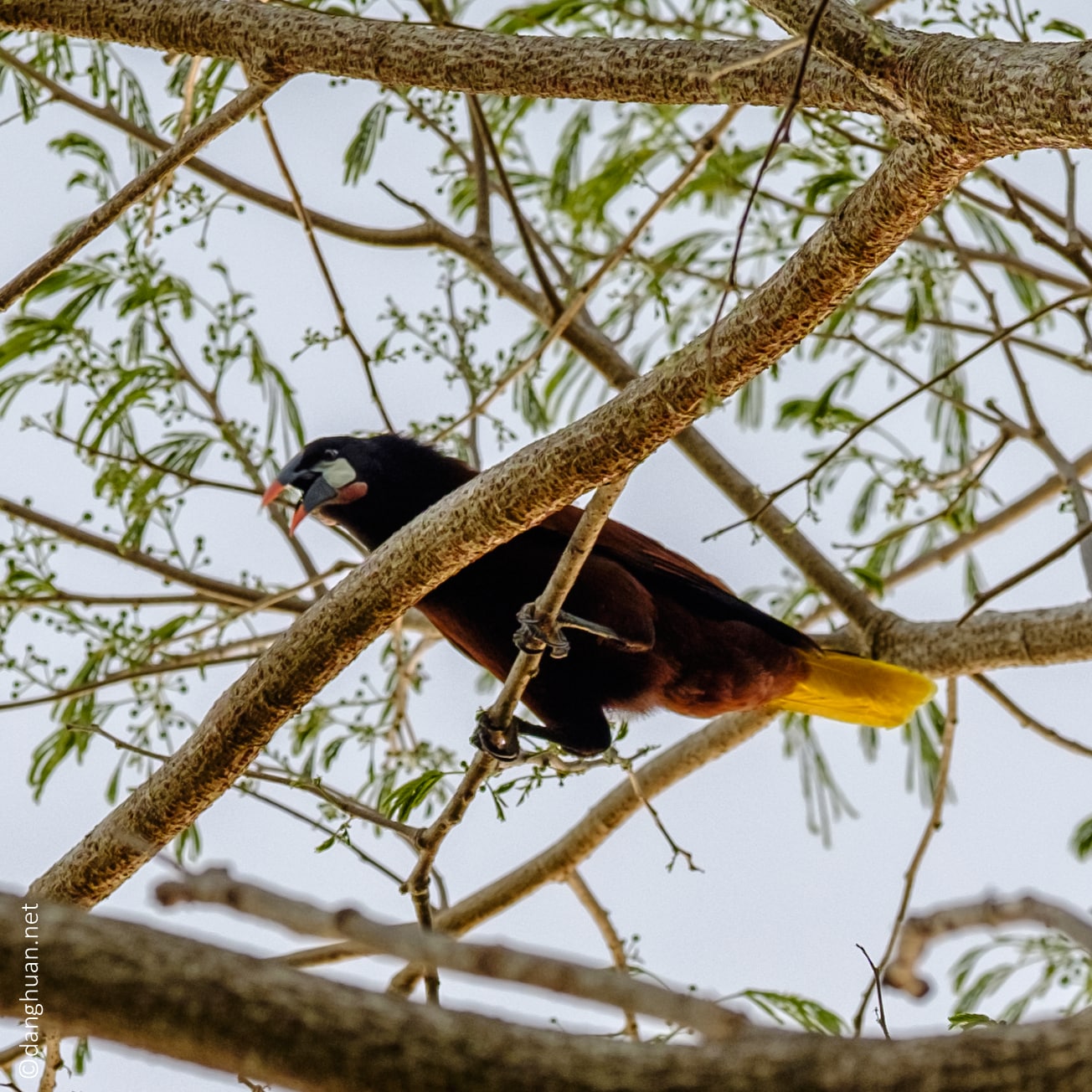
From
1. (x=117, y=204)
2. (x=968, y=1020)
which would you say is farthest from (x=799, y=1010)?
(x=117, y=204)

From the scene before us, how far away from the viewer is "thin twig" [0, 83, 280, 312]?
5.69 ft

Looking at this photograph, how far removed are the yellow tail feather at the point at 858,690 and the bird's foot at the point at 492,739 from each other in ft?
2.25

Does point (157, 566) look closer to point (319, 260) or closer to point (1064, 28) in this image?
point (319, 260)

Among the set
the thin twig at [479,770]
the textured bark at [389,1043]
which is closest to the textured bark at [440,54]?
the thin twig at [479,770]

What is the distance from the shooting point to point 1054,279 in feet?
9.45

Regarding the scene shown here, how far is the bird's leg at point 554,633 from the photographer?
1.88m

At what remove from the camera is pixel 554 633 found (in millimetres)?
1904

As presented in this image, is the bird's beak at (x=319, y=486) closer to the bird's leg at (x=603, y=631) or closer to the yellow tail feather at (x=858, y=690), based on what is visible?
the bird's leg at (x=603, y=631)

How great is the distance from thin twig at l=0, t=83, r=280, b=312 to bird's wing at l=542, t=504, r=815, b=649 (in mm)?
1019

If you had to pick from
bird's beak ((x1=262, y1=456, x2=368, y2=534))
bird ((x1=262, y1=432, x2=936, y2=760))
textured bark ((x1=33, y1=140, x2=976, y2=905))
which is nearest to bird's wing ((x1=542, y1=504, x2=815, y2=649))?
bird ((x1=262, y1=432, x2=936, y2=760))

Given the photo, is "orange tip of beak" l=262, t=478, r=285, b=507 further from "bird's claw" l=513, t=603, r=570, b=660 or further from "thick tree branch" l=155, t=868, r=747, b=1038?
"thick tree branch" l=155, t=868, r=747, b=1038

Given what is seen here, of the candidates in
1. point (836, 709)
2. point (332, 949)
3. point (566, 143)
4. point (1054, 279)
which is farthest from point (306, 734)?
point (1054, 279)

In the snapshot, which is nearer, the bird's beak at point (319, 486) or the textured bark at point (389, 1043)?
the textured bark at point (389, 1043)

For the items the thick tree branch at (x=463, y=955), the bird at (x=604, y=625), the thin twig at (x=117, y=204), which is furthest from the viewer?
the bird at (x=604, y=625)
